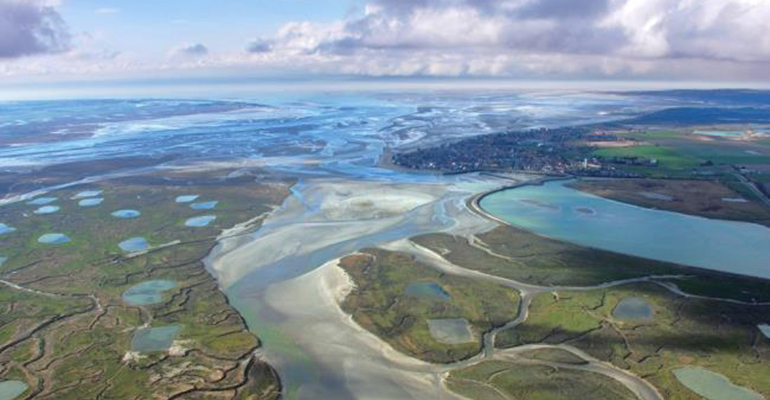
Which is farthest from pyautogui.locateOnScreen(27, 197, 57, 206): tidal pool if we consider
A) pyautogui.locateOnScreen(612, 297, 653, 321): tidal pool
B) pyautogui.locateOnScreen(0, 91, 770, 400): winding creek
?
pyautogui.locateOnScreen(612, 297, 653, 321): tidal pool

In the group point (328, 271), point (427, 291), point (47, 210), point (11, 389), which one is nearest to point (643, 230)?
point (427, 291)

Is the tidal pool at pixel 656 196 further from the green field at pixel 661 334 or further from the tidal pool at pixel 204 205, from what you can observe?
the tidal pool at pixel 204 205

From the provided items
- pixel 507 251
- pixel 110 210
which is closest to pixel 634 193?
pixel 507 251

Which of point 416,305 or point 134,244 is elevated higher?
point 416,305

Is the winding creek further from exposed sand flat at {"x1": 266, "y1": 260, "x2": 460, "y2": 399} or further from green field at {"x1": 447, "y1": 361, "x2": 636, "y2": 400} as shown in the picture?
green field at {"x1": 447, "y1": 361, "x2": 636, "y2": 400}

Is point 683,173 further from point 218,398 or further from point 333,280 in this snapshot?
point 218,398

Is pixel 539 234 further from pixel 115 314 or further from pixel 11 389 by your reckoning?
pixel 11 389
